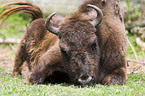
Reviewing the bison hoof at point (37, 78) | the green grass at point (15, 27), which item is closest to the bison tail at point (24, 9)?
the bison hoof at point (37, 78)

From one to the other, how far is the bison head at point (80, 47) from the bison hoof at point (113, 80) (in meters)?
0.36

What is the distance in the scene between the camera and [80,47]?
4289mm

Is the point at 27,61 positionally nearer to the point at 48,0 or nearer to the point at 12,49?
the point at 12,49

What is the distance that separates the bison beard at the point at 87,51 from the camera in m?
4.29

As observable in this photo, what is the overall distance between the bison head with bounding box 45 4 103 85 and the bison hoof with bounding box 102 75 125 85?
14.1 inches

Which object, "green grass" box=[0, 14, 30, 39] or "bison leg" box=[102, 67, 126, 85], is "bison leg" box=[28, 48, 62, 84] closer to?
"bison leg" box=[102, 67, 126, 85]

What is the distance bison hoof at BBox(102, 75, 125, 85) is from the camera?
4.61 m

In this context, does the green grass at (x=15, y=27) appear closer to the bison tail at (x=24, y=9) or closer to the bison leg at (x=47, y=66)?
the bison tail at (x=24, y=9)

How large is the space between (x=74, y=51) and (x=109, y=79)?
41.1 inches

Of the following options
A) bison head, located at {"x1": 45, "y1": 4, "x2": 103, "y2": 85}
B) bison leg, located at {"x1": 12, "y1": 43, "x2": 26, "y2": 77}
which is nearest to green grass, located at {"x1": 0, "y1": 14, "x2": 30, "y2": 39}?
bison leg, located at {"x1": 12, "y1": 43, "x2": 26, "y2": 77}

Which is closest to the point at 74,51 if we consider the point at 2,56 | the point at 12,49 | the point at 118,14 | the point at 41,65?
the point at 41,65

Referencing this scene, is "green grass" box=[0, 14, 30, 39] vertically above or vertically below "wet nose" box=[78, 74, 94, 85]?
below

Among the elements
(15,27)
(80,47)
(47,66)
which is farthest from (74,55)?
(15,27)

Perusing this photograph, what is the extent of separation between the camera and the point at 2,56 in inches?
390
